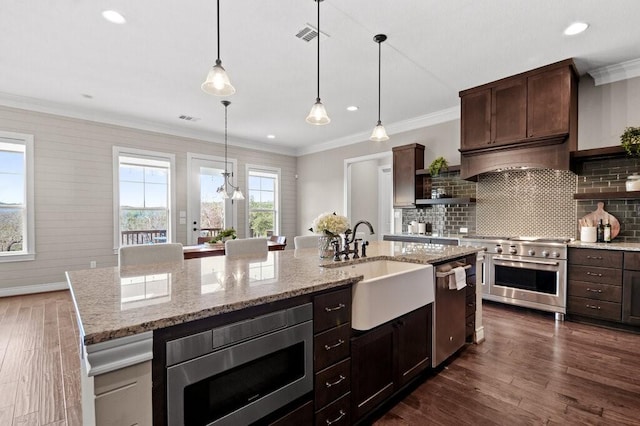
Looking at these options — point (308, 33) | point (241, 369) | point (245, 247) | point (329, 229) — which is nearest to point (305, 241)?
point (245, 247)

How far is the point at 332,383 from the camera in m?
1.62

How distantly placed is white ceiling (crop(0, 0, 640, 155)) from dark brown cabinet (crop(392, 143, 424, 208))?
70 cm

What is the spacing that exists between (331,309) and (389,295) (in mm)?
426

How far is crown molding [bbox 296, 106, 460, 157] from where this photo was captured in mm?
5047

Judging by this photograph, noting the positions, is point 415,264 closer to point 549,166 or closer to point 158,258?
point 158,258

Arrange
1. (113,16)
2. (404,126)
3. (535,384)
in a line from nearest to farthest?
1. (535,384)
2. (113,16)
3. (404,126)

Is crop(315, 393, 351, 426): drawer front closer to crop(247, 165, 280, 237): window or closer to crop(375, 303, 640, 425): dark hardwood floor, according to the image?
crop(375, 303, 640, 425): dark hardwood floor

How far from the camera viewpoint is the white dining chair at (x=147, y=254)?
7.45 feet

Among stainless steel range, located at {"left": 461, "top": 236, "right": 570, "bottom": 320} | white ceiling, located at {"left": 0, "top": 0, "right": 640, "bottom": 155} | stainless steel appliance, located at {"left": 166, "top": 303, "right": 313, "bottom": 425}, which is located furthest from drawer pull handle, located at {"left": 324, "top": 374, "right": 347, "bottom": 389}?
stainless steel range, located at {"left": 461, "top": 236, "right": 570, "bottom": 320}

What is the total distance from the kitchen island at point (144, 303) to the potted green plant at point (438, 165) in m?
3.35

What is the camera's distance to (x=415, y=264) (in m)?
2.33

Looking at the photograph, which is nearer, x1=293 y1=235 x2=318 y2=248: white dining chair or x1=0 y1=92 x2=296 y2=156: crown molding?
x1=293 y1=235 x2=318 y2=248: white dining chair

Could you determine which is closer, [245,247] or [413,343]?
[413,343]

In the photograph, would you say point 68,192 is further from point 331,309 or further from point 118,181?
point 331,309
